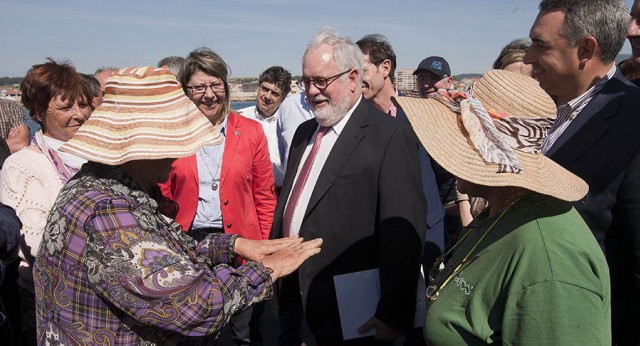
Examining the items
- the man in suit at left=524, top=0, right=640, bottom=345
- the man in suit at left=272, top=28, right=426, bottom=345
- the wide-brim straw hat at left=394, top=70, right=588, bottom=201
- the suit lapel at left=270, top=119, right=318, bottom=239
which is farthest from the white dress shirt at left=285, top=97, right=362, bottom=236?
the wide-brim straw hat at left=394, top=70, right=588, bottom=201

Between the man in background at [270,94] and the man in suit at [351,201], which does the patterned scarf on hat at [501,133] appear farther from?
the man in background at [270,94]

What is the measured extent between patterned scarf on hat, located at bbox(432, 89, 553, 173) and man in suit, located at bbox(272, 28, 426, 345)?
1.08 meters

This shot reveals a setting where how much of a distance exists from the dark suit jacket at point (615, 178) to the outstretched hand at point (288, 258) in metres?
1.12

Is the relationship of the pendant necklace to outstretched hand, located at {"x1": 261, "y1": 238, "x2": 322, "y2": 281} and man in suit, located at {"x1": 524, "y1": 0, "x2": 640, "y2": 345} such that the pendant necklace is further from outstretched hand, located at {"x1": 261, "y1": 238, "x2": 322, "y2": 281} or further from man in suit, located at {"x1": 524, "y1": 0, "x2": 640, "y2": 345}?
man in suit, located at {"x1": 524, "y1": 0, "x2": 640, "y2": 345}

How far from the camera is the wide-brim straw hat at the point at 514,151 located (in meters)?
1.45

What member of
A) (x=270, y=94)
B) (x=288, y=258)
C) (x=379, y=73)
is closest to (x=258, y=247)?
(x=288, y=258)

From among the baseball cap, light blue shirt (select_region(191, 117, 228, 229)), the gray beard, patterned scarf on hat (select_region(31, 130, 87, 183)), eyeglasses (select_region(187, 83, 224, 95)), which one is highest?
the baseball cap

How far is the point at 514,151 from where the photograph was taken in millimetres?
1527

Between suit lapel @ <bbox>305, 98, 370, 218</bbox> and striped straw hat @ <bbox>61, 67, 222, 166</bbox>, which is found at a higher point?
striped straw hat @ <bbox>61, 67, 222, 166</bbox>

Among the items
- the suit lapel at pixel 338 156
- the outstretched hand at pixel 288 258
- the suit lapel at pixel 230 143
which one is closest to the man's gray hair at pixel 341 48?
the suit lapel at pixel 338 156

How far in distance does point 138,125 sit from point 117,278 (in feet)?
1.81

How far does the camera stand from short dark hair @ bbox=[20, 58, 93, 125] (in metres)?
3.06

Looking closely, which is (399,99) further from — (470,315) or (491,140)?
(470,315)

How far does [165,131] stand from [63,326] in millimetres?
766
